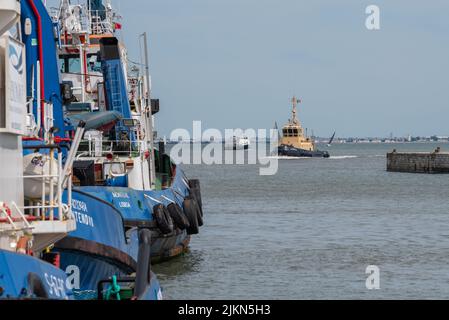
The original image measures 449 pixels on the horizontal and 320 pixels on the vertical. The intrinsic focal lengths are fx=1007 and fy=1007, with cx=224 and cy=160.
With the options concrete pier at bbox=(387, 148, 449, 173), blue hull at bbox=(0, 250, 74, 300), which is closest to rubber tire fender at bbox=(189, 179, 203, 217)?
blue hull at bbox=(0, 250, 74, 300)

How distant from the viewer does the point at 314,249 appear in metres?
27.7

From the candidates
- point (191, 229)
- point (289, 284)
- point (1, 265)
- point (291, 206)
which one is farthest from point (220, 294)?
point (291, 206)

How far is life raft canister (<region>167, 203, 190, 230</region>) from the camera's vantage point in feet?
79.0

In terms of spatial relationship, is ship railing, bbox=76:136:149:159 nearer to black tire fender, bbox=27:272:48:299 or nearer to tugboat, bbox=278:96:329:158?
black tire fender, bbox=27:272:48:299

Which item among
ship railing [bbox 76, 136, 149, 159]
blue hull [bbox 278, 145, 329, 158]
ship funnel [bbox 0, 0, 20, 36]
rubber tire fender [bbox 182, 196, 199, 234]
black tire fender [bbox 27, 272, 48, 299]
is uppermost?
ship funnel [bbox 0, 0, 20, 36]

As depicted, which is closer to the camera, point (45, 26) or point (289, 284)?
point (45, 26)

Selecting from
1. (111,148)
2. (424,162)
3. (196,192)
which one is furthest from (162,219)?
(424,162)

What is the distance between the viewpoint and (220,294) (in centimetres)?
Result: 2008

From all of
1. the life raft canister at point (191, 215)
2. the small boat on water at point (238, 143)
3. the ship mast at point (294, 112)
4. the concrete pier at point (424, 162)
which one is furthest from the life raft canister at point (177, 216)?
the small boat on water at point (238, 143)

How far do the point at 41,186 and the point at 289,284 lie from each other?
11594mm

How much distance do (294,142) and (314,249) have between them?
347ft

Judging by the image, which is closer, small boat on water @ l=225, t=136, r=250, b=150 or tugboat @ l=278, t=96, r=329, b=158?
tugboat @ l=278, t=96, r=329, b=158

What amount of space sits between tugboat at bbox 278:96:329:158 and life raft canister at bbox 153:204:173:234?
342 ft
